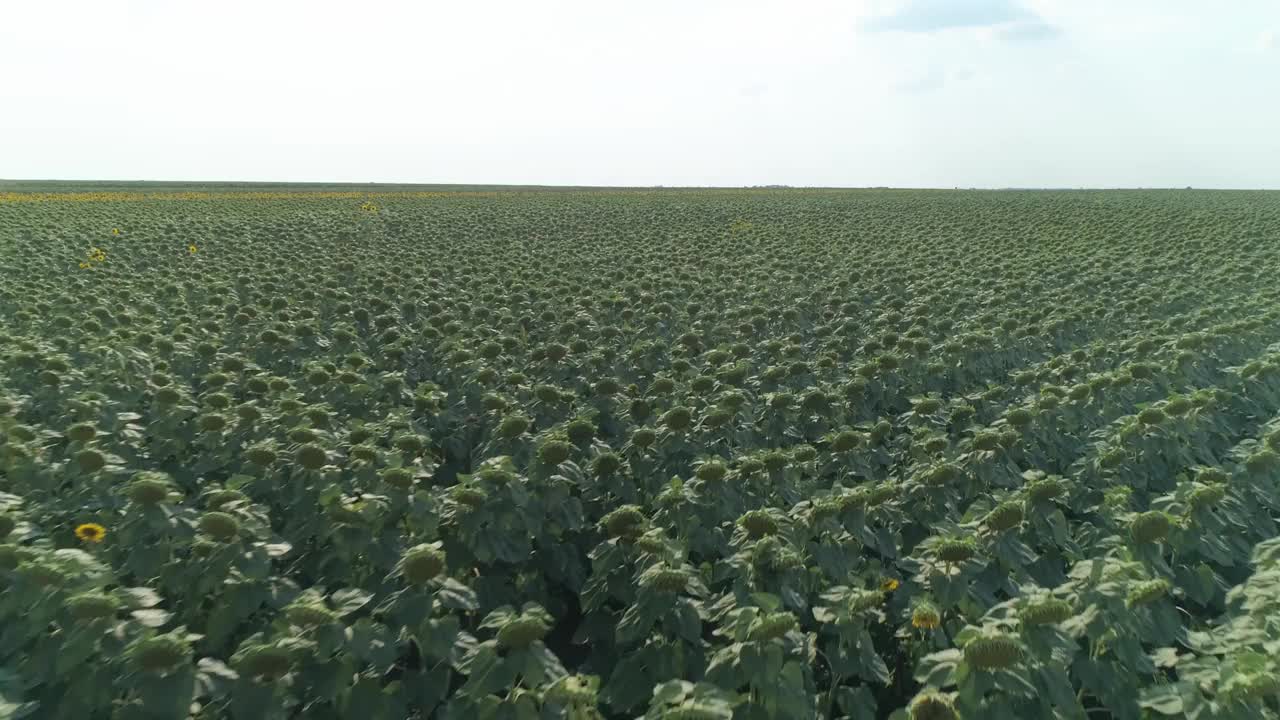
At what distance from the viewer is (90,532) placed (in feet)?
14.7

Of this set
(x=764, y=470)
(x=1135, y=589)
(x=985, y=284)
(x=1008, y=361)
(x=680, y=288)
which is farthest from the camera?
(x=985, y=284)

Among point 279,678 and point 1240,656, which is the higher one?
point 1240,656

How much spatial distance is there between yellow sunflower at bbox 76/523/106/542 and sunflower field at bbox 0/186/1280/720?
1 cm

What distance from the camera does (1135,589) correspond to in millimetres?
3248

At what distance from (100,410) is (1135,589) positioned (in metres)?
7.18

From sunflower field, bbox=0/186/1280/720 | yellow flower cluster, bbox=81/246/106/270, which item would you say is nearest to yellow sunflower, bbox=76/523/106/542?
sunflower field, bbox=0/186/1280/720

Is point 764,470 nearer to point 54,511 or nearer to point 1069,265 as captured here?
point 54,511

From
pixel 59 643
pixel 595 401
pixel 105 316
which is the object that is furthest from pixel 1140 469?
pixel 105 316

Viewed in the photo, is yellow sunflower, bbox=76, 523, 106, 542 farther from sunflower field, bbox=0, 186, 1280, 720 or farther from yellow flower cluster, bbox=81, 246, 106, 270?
yellow flower cluster, bbox=81, 246, 106, 270

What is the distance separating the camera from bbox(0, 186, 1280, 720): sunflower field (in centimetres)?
300

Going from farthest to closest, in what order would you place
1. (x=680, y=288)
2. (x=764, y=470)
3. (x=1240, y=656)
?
(x=680, y=288) < (x=764, y=470) < (x=1240, y=656)

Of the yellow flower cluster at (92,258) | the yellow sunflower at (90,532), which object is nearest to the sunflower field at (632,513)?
the yellow sunflower at (90,532)

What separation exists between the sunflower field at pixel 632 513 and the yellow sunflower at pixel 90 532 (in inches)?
0.6

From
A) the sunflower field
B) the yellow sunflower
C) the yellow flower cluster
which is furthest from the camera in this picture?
the yellow flower cluster
